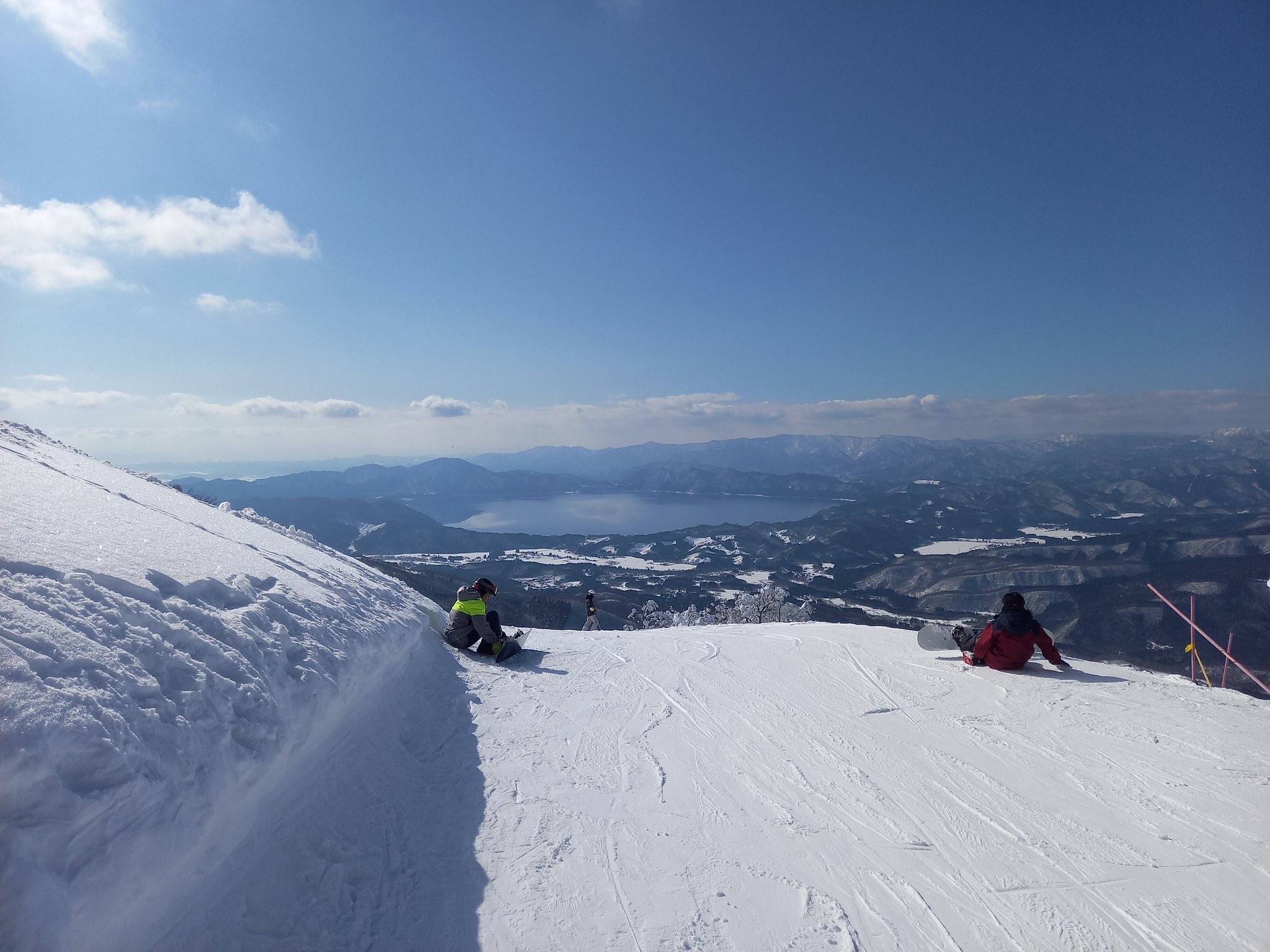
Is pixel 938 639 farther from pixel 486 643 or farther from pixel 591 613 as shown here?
pixel 591 613

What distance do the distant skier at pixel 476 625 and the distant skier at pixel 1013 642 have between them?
25.5 ft

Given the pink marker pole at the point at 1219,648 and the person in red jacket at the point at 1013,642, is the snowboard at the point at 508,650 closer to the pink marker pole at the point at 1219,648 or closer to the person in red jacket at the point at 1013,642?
the person in red jacket at the point at 1013,642

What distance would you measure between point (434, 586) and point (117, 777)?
69473 mm

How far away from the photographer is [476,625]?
9211 millimetres

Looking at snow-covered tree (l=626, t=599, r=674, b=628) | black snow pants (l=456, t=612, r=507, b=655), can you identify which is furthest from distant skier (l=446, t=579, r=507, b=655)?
snow-covered tree (l=626, t=599, r=674, b=628)

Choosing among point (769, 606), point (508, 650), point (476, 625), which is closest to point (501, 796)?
point (508, 650)

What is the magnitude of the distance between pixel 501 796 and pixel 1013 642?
25.5ft

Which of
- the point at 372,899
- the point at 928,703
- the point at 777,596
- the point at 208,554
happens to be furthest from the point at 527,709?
the point at 777,596

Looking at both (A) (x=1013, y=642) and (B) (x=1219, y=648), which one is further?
(A) (x=1013, y=642)

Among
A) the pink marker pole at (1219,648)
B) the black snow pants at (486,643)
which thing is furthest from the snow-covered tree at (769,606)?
the black snow pants at (486,643)

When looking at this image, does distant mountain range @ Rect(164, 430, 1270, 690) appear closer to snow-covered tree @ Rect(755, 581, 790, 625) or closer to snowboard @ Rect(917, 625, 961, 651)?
snow-covered tree @ Rect(755, 581, 790, 625)

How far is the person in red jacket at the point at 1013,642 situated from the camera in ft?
26.9

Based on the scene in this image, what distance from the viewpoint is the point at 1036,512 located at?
177000 mm

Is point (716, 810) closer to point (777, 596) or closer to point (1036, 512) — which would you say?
point (777, 596)
